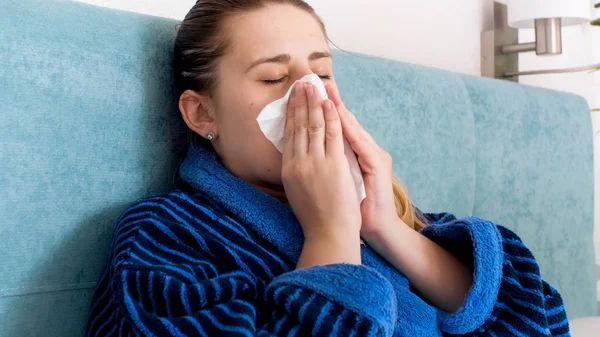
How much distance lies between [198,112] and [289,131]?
0.57ft

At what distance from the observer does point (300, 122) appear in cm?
87

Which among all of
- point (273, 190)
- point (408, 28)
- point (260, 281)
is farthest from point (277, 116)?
point (408, 28)

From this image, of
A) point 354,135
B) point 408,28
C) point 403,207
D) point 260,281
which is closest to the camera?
point 260,281

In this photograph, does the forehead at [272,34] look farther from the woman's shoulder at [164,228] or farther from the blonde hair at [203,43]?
the woman's shoulder at [164,228]

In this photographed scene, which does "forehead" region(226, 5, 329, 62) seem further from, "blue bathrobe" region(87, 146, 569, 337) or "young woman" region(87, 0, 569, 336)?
"blue bathrobe" region(87, 146, 569, 337)

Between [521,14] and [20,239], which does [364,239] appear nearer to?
[20,239]

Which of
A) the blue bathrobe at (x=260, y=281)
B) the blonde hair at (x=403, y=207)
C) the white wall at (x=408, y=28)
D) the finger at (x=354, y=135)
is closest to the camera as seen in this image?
the blue bathrobe at (x=260, y=281)

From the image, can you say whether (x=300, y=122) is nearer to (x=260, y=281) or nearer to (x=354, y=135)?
(x=354, y=135)

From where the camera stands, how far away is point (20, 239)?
803 millimetres

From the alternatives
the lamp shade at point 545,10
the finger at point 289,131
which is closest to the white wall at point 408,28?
the lamp shade at point 545,10

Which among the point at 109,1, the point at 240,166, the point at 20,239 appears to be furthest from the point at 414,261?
the point at 109,1

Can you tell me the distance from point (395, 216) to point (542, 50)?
124 cm

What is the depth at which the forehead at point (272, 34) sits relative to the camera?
3.01ft

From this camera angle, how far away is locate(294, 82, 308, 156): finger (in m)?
0.87
